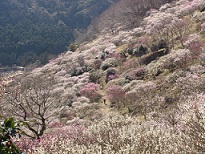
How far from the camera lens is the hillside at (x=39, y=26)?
105325mm

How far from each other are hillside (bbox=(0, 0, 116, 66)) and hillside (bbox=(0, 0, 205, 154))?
57.9m

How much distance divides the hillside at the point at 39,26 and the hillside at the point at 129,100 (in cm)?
5792

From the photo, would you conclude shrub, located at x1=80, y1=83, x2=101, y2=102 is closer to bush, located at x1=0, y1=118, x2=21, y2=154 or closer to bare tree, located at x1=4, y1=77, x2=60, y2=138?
bare tree, located at x1=4, y1=77, x2=60, y2=138

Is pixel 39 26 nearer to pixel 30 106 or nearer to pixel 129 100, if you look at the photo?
pixel 129 100

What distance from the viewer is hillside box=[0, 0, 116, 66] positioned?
346 feet

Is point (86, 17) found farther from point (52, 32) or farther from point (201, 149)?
point (201, 149)

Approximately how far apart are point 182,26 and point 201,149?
29.8 metres

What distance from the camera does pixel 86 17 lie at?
138 m

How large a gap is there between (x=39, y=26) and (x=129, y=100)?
107 m

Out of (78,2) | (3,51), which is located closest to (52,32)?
(3,51)

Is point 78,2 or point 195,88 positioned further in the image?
point 78,2

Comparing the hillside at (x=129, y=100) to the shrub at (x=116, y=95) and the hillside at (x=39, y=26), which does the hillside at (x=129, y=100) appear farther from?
the hillside at (x=39, y=26)

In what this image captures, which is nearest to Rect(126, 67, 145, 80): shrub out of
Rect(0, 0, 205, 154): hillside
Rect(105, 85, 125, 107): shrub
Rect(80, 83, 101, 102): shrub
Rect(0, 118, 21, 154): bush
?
Rect(0, 0, 205, 154): hillside

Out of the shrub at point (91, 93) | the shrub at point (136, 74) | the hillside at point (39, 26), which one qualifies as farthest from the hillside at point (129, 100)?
the hillside at point (39, 26)
